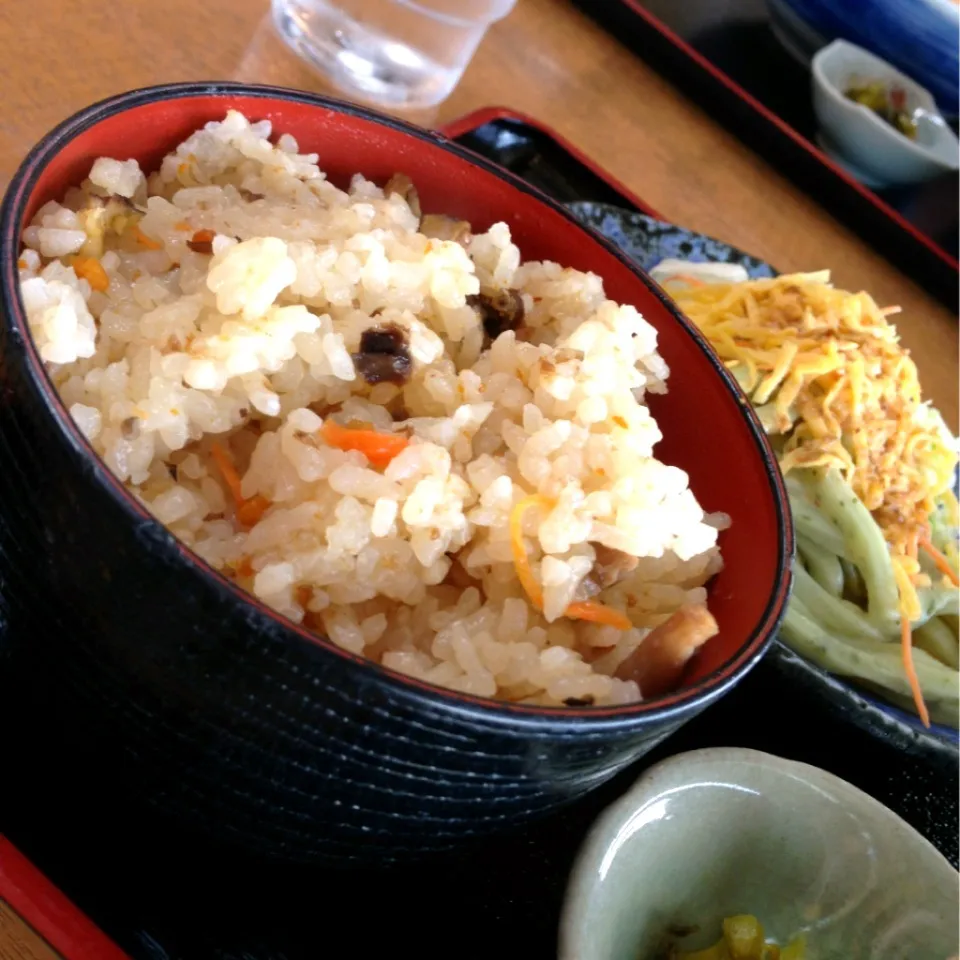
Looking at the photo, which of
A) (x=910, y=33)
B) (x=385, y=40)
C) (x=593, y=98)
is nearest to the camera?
(x=385, y=40)

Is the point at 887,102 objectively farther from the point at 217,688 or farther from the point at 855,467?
the point at 217,688

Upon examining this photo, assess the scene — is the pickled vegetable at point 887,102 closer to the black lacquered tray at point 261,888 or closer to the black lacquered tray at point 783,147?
the black lacquered tray at point 783,147

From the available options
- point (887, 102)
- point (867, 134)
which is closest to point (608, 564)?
point (867, 134)

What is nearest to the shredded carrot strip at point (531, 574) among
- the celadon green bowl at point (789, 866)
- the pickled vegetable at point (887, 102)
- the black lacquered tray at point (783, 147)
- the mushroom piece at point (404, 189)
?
the celadon green bowl at point (789, 866)

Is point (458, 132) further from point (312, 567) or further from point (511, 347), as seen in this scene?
point (312, 567)

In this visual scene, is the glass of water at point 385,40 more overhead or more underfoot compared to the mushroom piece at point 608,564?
more underfoot

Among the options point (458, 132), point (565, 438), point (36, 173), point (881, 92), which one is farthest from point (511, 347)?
point (881, 92)

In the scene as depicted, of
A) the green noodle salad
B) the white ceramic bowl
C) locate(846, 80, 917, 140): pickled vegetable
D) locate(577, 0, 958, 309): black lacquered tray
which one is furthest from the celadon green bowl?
locate(846, 80, 917, 140): pickled vegetable
